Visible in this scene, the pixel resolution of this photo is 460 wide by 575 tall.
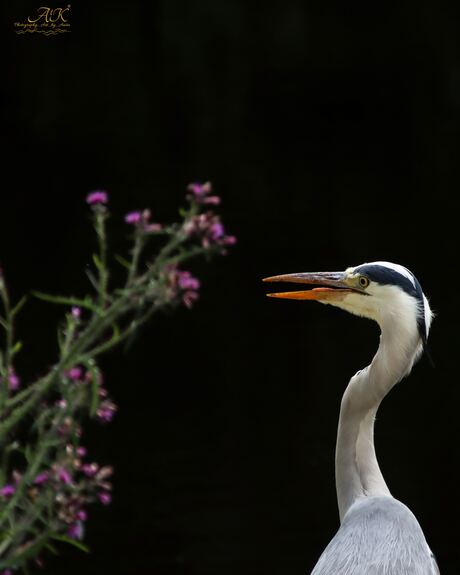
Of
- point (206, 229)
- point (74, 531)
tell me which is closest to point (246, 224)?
point (206, 229)

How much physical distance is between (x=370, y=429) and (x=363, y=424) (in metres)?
0.04

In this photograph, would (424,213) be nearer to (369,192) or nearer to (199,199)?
(369,192)

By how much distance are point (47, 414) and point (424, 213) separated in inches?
482

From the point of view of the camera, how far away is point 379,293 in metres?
4.57

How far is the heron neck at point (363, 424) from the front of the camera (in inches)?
180

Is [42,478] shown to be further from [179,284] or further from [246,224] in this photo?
[246,224]

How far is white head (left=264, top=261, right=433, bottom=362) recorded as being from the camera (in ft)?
14.8

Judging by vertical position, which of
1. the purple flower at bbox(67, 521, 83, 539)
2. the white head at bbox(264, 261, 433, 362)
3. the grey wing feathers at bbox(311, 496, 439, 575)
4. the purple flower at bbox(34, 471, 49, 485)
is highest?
the purple flower at bbox(34, 471, 49, 485)

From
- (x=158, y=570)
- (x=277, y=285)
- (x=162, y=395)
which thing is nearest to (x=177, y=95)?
(x=277, y=285)

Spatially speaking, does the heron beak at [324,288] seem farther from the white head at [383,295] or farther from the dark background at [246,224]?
the dark background at [246,224]

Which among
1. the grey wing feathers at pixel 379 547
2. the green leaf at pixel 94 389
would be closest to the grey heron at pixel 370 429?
the grey wing feathers at pixel 379 547

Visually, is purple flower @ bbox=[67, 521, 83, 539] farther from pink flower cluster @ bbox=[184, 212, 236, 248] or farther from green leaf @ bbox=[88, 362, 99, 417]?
pink flower cluster @ bbox=[184, 212, 236, 248]

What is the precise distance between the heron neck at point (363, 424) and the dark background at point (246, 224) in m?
1.96

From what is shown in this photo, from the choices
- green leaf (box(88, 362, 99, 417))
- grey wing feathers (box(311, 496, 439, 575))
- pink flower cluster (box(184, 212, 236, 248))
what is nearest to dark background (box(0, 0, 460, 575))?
grey wing feathers (box(311, 496, 439, 575))
